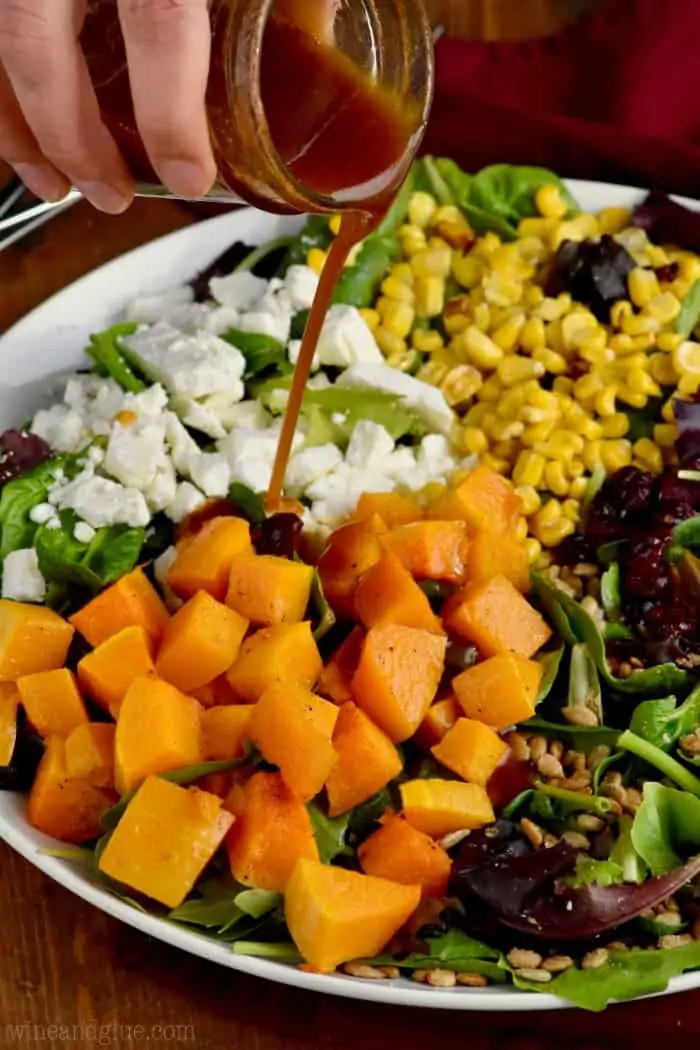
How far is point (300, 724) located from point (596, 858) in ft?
1.69

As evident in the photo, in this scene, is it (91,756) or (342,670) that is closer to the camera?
(91,756)

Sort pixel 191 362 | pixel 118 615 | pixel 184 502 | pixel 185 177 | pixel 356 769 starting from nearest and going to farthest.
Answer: pixel 185 177
pixel 356 769
pixel 118 615
pixel 184 502
pixel 191 362

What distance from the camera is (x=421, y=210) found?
305 centimetres

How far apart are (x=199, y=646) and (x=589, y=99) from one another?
2.09 metres

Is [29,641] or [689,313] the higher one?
[689,313]

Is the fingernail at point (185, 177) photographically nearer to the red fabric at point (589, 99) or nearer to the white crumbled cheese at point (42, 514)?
the white crumbled cheese at point (42, 514)

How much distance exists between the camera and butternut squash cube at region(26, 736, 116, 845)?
208 cm

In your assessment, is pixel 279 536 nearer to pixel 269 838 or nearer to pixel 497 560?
pixel 497 560

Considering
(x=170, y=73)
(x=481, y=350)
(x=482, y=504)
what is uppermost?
(x=170, y=73)

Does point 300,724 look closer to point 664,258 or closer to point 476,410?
point 476,410

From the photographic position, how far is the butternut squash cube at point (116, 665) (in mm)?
2145

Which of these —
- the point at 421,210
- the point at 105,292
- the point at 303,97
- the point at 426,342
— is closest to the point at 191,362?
the point at 105,292

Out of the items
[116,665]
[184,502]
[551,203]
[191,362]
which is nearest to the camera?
[116,665]

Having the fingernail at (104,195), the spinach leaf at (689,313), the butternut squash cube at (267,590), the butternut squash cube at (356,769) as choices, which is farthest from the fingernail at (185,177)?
the spinach leaf at (689,313)
